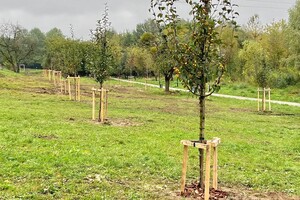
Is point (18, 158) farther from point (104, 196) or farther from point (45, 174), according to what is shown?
point (104, 196)

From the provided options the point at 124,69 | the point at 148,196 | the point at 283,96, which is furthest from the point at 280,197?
the point at 124,69

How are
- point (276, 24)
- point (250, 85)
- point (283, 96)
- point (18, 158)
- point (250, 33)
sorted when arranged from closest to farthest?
point (18, 158), point (283, 96), point (250, 85), point (276, 24), point (250, 33)

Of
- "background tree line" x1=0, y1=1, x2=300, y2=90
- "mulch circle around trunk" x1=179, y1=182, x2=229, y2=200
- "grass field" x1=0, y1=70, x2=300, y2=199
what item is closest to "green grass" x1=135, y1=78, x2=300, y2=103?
"background tree line" x1=0, y1=1, x2=300, y2=90

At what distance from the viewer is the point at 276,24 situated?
55594mm

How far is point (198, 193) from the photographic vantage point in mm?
7488

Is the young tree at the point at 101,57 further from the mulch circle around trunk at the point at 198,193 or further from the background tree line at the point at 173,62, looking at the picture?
the mulch circle around trunk at the point at 198,193

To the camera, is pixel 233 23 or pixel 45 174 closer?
pixel 233 23

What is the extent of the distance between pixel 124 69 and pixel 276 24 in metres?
42.0

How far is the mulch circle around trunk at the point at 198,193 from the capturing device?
7352mm

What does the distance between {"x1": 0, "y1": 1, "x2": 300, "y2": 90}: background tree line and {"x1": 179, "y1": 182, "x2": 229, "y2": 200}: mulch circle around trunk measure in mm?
2460

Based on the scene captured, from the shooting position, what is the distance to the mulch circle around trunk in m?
7.35

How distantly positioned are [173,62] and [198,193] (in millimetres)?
2745

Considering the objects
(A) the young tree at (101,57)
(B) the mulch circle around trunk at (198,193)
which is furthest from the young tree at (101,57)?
(B) the mulch circle around trunk at (198,193)

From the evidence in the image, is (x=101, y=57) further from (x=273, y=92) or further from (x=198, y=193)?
(x=273, y=92)
